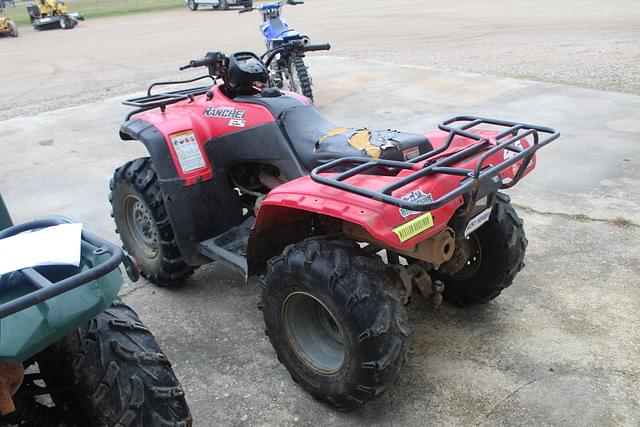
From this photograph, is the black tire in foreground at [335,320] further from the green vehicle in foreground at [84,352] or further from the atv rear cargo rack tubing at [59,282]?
the atv rear cargo rack tubing at [59,282]

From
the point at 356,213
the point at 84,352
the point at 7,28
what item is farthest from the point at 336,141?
the point at 7,28

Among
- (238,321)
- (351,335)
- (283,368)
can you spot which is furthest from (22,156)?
(351,335)

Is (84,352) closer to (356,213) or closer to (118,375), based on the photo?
(118,375)

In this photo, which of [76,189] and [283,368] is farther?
[76,189]

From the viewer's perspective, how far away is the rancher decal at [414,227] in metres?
2.31

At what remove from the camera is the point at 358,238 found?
2.79m

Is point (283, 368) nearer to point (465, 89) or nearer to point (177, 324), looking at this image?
point (177, 324)

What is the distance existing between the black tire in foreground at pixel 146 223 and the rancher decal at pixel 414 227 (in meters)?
1.89

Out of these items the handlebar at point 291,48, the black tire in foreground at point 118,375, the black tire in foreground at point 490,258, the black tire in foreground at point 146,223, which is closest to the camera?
the black tire in foreground at point 118,375

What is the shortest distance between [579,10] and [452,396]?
19002 mm

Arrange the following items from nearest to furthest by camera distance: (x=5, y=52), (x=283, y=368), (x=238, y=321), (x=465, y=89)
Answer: (x=283, y=368), (x=238, y=321), (x=465, y=89), (x=5, y=52)

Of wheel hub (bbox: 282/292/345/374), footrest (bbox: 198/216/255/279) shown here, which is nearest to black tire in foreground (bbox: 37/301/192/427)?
wheel hub (bbox: 282/292/345/374)

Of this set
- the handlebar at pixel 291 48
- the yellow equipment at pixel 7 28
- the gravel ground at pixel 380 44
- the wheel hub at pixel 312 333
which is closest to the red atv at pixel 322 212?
the wheel hub at pixel 312 333

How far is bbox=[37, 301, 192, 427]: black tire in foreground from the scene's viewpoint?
1.82 m
